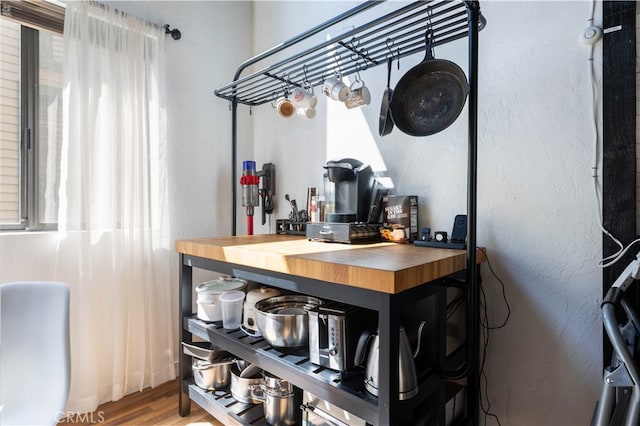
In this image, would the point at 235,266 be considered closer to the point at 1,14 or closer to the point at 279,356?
the point at 279,356

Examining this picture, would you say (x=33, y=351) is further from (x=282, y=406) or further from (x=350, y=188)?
(x=350, y=188)

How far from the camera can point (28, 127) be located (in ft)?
5.37

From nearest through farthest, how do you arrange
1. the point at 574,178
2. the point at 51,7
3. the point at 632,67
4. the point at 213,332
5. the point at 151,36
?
the point at 632,67 → the point at 574,178 → the point at 213,332 → the point at 51,7 → the point at 151,36

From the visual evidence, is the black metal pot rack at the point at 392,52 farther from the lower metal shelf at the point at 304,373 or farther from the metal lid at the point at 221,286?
the metal lid at the point at 221,286

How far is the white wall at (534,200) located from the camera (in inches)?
47.9

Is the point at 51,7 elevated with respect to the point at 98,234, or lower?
elevated

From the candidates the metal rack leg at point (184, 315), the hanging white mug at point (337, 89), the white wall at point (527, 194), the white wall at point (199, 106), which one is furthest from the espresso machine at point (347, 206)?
the white wall at point (199, 106)

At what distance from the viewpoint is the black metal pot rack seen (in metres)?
1.08

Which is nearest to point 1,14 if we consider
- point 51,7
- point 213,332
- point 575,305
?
point 51,7

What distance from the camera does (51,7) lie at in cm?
164

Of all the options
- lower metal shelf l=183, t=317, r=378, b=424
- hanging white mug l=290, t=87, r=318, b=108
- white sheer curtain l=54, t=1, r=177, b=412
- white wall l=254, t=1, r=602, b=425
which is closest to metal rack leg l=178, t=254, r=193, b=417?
lower metal shelf l=183, t=317, r=378, b=424

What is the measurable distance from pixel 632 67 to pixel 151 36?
225 centimetres

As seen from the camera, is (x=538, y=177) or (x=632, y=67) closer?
(x=632, y=67)

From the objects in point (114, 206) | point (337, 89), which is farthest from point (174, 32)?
point (337, 89)
